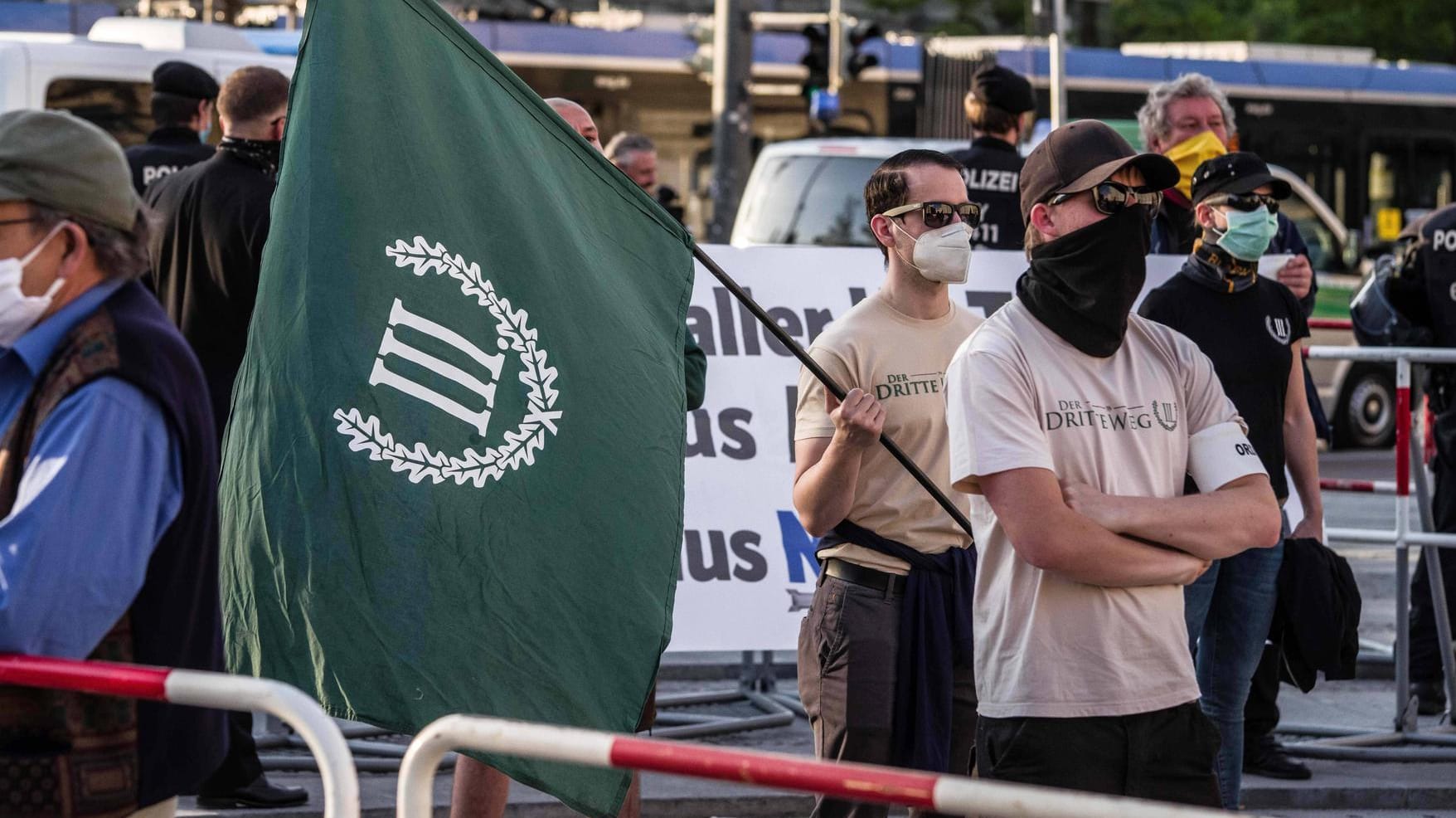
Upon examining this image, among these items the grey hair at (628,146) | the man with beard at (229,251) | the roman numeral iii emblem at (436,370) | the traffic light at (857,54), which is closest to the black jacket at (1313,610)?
the roman numeral iii emblem at (436,370)

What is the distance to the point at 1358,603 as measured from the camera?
5.48 meters

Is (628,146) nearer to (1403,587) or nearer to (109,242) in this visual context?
(1403,587)

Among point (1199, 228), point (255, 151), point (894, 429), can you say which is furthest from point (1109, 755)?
point (255, 151)

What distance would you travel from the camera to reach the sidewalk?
19.0ft

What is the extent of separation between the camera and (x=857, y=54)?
19.2m

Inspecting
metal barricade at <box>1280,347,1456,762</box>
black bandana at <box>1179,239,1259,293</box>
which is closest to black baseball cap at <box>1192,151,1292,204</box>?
black bandana at <box>1179,239,1259,293</box>

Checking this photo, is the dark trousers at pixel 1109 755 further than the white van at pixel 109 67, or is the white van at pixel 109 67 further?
the white van at pixel 109 67

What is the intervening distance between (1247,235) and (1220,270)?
4.8 inches

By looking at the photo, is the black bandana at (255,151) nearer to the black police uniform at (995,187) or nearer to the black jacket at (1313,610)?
the black police uniform at (995,187)

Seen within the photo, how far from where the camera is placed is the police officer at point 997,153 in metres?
7.30

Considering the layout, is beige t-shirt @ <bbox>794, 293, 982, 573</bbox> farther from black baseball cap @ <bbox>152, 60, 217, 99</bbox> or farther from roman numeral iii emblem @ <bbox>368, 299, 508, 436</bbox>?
black baseball cap @ <bbox>152, 60, 217, 99</bbox>

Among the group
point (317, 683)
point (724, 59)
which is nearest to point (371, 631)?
point (317, 683)

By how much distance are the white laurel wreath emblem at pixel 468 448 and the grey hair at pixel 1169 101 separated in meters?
3.82

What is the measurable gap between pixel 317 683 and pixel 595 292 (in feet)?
2.95
